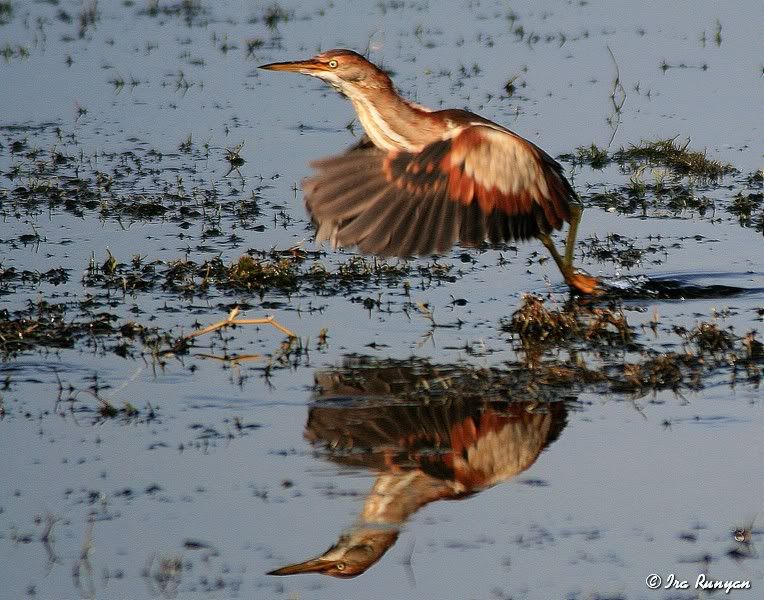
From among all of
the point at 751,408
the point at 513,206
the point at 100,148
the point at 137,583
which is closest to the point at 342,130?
the point at 100,148

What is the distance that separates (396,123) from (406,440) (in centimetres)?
211

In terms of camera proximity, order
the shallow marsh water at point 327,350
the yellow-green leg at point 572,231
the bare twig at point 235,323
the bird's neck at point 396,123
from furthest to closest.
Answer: the yellow-green leg at point 572,231, the bird's neck at point 396,123, the bare twig at point 235,323, the shallow marsh water at point 327,350

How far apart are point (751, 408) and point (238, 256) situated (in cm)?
337

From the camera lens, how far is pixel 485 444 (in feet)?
20.0

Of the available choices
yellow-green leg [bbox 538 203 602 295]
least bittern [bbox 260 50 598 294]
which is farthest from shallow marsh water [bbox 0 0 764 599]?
least bittern [bbox 260 50 598 294]

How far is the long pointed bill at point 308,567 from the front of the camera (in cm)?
503

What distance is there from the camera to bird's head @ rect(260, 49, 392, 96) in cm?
787

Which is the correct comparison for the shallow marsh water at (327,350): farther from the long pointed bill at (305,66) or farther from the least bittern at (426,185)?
the long pointed bill at (305,66)

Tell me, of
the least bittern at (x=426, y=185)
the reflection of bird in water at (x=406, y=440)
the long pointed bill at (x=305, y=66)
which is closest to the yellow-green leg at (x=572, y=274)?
the least bittern at (x=426, y=185)

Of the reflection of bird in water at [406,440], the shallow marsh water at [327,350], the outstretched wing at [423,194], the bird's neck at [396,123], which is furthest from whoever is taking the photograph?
the bird's neck at [396,123]

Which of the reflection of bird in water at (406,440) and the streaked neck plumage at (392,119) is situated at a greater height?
the streaked neck plumage at (392,119)

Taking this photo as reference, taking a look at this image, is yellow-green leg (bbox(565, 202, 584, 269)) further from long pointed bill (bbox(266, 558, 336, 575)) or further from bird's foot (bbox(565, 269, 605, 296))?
long pointed bill (bbox(266, 558, 336, 575))

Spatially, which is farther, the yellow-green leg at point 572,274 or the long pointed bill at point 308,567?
the yellow-green leg at point 572,274

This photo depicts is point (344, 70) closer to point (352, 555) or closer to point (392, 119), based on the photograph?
point (392, 119)
